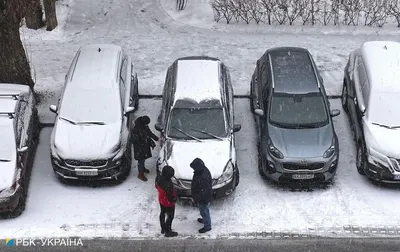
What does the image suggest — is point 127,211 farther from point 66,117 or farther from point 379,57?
point 379,57

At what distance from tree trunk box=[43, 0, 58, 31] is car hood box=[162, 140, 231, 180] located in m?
7.75

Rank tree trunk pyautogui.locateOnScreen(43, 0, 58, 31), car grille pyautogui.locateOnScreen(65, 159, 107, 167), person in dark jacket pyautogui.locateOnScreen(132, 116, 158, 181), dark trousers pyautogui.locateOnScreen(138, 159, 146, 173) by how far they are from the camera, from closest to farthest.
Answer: car grille pyautogui.locateOnScreen(65, 159, 107, 167), person in dark jacket pyautogui.locateOnScreen(132, 116, 158, 181), dark trousers pyautogui.locateOnScreen(138, 159, 146, 173), tree trunk pyautogui.locateOnScreen(43, 0, 58, 31)

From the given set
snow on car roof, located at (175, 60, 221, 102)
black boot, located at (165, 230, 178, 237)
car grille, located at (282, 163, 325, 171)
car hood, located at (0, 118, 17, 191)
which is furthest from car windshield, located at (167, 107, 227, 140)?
car hood, located at (0, 118, 17, 191)

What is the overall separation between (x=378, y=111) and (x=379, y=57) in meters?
1.82

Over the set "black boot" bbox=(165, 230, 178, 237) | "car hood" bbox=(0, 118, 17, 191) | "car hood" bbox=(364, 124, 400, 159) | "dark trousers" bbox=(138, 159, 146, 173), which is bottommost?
"black boot" bbox=(165, 230, 178, 237)

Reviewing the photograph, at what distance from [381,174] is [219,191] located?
11.3ft

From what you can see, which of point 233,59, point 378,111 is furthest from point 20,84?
point 378,111

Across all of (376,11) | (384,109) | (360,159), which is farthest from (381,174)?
(376,11)

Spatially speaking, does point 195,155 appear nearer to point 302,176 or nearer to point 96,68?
point 302,176

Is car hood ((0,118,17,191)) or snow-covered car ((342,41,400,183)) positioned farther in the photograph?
snow-covered car ((342,41,400,183))

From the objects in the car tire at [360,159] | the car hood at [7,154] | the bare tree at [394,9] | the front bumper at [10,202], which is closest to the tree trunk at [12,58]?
the car hood at [7,154]

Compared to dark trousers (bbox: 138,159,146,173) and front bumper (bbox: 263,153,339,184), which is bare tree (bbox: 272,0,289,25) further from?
dark trousers (bbox: 138,159,146,173)

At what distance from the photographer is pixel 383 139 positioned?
535 inches

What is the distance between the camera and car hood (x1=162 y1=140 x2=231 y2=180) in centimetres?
1281
